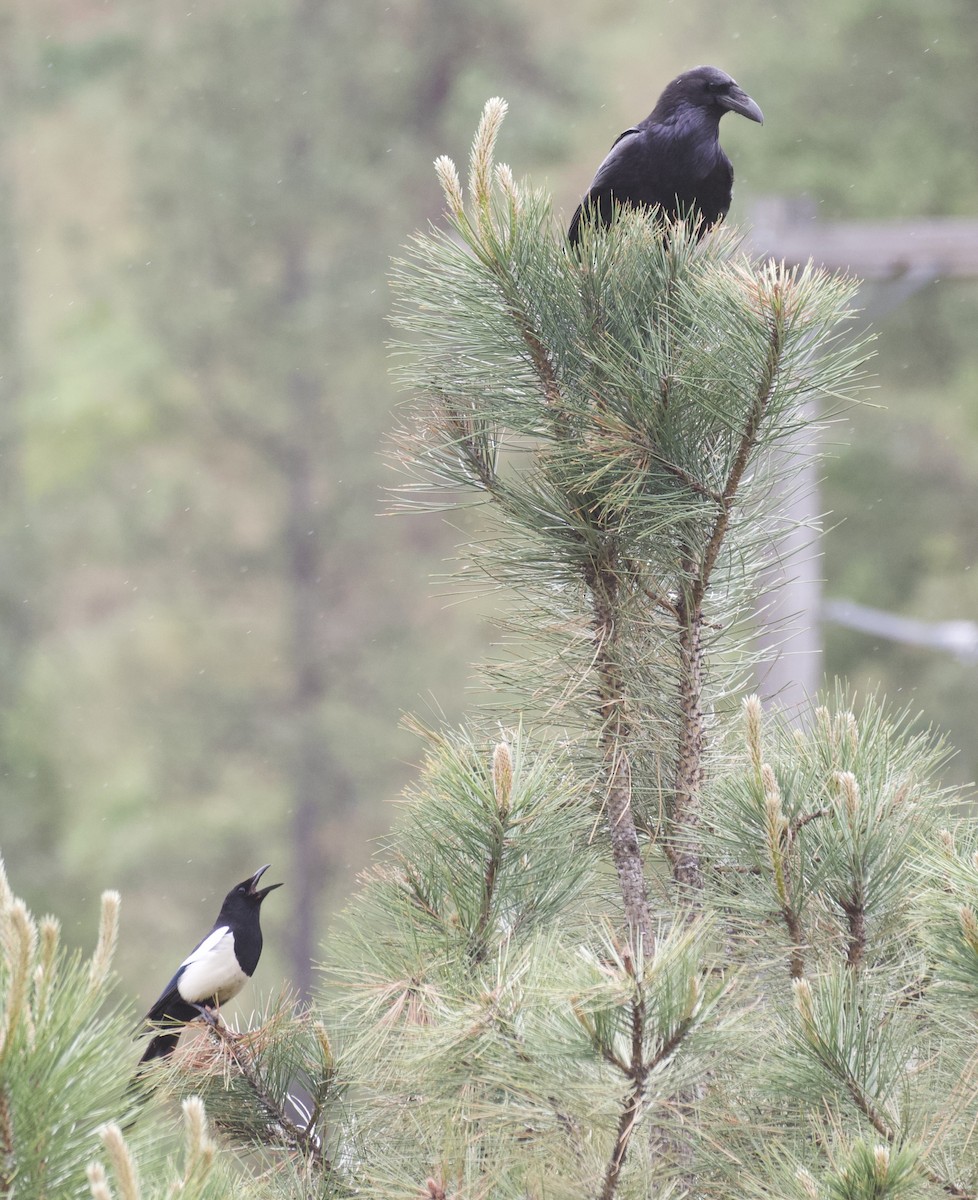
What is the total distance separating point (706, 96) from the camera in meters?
2.04

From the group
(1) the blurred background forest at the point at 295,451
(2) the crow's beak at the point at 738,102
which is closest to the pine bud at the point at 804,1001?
(2) the crow's beak at the point at 738,102

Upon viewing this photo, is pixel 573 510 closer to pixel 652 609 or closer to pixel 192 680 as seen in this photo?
pixel 652 609

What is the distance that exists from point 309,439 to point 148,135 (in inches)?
108

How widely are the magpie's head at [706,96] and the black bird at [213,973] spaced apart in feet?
3.98

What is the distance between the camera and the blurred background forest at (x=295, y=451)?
10227 millimetres

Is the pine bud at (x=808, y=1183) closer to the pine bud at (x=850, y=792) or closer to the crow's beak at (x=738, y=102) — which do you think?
the pine bud at (x=850, y=792)

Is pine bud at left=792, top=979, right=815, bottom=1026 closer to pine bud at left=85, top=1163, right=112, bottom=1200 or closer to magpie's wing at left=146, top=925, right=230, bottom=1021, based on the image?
pine bud at left=85, top=1163, right=112, bottom=1200

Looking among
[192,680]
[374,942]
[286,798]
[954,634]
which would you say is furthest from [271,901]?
[374,942]

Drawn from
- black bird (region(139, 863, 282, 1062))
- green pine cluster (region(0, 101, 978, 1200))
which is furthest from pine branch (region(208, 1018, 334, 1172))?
black bird (region(139, 863, 282, 1062))

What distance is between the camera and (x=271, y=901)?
11.0 m

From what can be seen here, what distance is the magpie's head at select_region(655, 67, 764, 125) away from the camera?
2027 mm

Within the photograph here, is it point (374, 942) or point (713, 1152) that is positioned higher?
point (374, 942)

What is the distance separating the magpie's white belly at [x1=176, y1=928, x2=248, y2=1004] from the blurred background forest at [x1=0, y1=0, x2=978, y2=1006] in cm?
774

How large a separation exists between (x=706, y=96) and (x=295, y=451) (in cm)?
909
